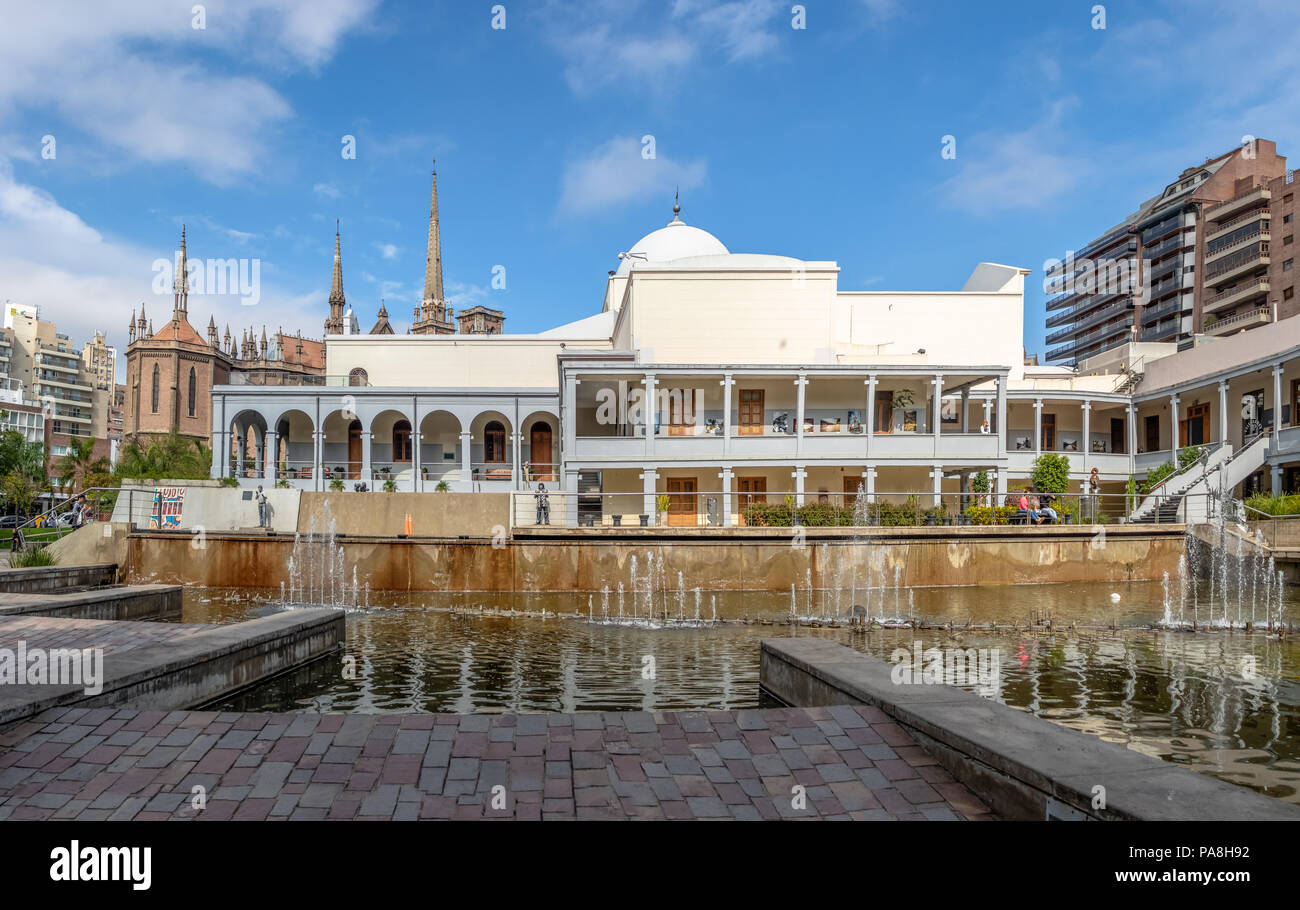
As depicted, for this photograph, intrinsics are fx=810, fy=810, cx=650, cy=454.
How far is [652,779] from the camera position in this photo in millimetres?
4906

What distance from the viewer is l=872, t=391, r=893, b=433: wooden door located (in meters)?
31.4

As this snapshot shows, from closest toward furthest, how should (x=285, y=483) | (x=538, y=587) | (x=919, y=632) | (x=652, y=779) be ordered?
(x=652, y=779)
(x=919, y=632)
(x=538, y=587)
(x=285, y=483)

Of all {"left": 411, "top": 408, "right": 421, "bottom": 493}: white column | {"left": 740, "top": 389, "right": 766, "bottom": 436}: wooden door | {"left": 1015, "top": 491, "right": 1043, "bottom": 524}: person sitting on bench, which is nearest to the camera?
{"left": 1015, "top": 491, "right": 1043, "bottom": 524}: person sitting on bench

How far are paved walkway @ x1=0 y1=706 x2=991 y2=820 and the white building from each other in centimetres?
1976

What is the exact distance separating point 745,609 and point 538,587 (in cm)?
566

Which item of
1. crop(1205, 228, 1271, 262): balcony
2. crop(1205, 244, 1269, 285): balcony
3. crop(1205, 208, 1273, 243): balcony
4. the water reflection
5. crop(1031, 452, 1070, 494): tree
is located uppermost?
crop(1205, 208, 1273, 243): balcony

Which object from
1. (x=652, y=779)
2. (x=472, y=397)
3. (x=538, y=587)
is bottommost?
(x=538, y=587)

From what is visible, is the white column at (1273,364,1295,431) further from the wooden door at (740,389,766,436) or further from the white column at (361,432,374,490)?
the white column at (361,432,374,490)

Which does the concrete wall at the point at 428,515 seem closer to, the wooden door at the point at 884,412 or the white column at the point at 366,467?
the white column at the point at 366,467

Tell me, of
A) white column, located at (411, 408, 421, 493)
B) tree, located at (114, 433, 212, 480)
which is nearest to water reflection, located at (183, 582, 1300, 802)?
white column, located at (411, 408, 421, 493)

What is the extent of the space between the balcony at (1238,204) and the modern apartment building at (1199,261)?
7cm

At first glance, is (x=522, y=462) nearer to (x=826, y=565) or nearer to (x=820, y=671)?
(x=826, y=565)

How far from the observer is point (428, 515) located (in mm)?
20328
